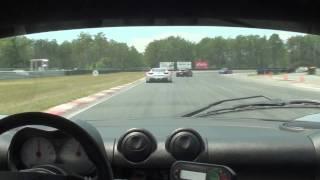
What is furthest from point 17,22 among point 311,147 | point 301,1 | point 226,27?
point 311,147

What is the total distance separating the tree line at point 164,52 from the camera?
3.67 metres

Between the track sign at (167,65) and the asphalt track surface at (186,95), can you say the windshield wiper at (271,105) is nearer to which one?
the asphalt track surface at (186,95)

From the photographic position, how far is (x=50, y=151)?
120 inches

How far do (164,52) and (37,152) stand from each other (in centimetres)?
191

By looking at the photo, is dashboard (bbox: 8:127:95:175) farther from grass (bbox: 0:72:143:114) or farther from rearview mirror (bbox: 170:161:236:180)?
grass (bbox: 0:72:143:114)

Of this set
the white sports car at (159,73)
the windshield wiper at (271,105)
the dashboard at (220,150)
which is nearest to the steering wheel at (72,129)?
the dashboard at (220,150)

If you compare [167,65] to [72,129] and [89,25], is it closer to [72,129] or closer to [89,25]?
[89,25]

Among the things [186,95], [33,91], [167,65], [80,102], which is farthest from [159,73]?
[80,102]

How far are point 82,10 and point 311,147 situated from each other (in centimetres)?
259

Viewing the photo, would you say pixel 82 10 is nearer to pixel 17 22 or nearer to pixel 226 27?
pixel 17 22

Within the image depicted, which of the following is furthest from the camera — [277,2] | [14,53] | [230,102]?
[230,102]

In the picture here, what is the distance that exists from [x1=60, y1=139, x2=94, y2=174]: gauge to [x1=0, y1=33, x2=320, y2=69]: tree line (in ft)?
2.28

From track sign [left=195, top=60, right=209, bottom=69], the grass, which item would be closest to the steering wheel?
the grass

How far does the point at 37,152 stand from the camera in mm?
3020
